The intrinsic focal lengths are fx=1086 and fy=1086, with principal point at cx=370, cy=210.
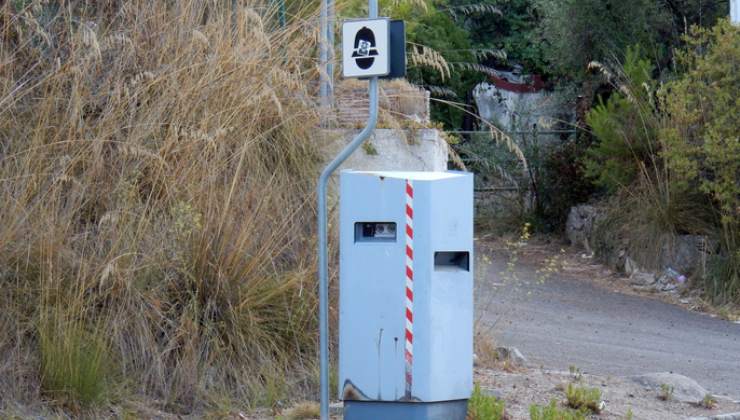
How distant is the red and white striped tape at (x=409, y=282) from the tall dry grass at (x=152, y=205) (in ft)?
4.63

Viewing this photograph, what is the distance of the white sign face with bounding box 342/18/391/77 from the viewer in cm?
608

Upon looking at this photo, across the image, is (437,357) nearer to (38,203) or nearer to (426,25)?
(38,203)

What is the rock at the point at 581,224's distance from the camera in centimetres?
1742

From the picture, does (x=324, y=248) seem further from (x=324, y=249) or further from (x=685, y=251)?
(x=685, y=251)

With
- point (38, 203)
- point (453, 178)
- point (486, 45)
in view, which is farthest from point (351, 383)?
point (486, 45)

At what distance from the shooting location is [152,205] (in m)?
7.61

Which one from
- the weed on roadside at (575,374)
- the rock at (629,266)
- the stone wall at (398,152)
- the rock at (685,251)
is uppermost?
the stone wall at (398,152)

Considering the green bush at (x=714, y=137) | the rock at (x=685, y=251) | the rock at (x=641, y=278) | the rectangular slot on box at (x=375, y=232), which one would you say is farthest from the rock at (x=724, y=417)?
the rock at (x=641, y=278)

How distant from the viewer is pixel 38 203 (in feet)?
23.2

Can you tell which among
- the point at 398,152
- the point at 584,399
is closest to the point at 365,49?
the point at 584,399

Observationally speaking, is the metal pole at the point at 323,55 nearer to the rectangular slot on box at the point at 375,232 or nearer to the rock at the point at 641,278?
the rectangular slot on box at the point at 375,232

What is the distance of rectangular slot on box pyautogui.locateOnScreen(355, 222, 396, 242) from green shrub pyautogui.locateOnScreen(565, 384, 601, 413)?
1886mm

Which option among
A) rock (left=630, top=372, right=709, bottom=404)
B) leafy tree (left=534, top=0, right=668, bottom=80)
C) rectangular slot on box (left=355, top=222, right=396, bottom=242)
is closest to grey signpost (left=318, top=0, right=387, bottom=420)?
rectangular slot on box (left=355, top=222, right=396, bottom=242)

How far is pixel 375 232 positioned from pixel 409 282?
0.37m
